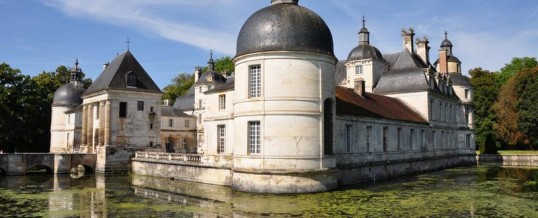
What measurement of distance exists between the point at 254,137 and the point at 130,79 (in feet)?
49.7

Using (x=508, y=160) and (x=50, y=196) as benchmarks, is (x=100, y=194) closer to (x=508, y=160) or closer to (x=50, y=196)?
(x=50, y=196)

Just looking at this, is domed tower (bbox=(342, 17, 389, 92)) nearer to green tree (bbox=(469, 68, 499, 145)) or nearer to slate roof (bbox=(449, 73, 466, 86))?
slate roof (bbox=(449, 73, 466, 86))

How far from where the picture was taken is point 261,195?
16172mm

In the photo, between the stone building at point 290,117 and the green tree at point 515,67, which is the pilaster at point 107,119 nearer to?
the stone building at point 290,117

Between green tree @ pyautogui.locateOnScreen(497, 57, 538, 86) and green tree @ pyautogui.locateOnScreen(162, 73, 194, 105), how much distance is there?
128 feet

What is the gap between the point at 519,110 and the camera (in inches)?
1609

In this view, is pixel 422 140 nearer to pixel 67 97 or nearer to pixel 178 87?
pixel 67 97

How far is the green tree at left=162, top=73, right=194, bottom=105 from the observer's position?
65069mm

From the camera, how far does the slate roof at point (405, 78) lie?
3072 centimetres

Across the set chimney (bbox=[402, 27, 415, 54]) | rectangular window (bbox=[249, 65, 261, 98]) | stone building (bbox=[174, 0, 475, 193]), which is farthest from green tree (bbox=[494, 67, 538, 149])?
rectangular window (bbox=[249, 65, 261, 98])

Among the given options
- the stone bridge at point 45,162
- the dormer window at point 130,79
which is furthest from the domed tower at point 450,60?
the stone bridge at point 45,162

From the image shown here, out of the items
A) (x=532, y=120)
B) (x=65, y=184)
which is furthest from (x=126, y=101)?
(x=532, y=120)

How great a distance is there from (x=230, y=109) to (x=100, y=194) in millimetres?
7167

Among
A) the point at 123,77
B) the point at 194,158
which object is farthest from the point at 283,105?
the point at 123,77
